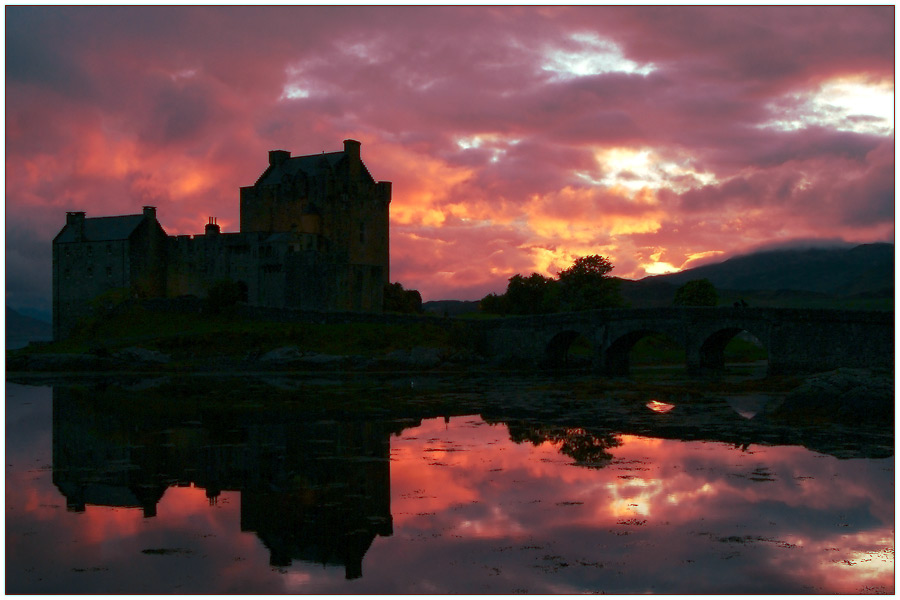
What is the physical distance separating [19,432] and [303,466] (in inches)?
426

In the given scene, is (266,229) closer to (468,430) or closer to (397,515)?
(468,430)

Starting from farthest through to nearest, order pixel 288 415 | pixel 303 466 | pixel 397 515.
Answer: pixel 288 415 < pixel 303 466 < pixel 397 515

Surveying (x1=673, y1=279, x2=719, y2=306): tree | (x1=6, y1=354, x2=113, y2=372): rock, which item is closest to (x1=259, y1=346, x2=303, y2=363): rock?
(x1=6, y1=354, x2=113, y2=372): rock

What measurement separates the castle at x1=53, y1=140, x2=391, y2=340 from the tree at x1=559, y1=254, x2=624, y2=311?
54.9 ft

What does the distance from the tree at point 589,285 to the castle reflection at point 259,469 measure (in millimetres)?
54052

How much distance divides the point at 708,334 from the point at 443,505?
38.5 m

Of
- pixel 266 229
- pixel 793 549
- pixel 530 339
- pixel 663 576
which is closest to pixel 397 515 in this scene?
pixel 663 576

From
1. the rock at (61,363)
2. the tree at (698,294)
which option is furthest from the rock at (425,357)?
the tree at (698,294)

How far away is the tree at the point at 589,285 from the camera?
79.8 m

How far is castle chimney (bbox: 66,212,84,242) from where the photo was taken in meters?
82.8

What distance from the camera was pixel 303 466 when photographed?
18719 millimetres

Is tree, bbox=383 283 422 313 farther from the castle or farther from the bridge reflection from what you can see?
the bridge reflection

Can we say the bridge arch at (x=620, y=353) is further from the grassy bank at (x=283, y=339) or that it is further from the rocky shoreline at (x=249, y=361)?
the grassy bank at (x=283, y=339)

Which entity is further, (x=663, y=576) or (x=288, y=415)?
(x=288, y=415)
